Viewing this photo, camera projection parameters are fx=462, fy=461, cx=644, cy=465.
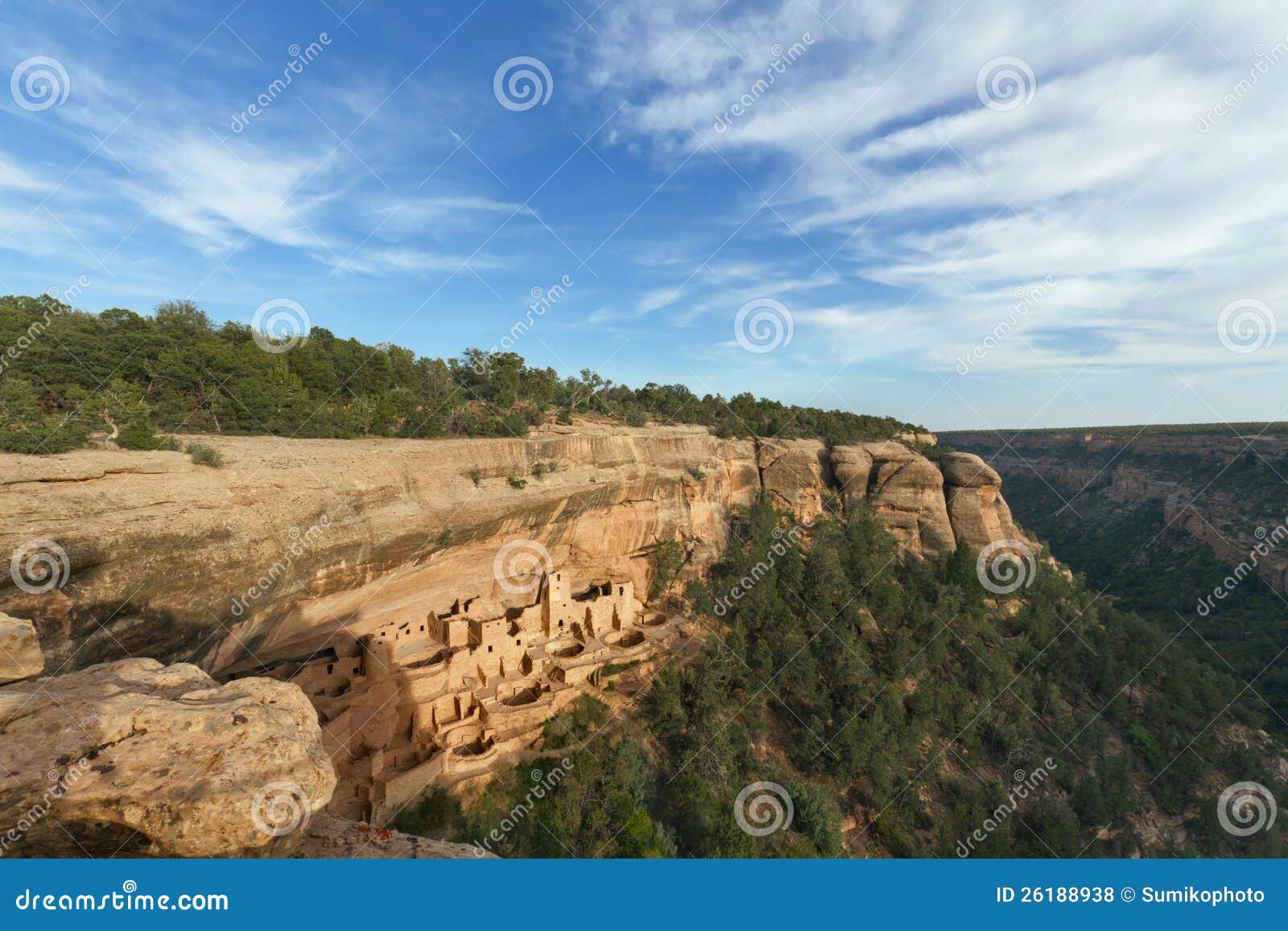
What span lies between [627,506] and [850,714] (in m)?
11.7

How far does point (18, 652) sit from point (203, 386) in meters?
10.2

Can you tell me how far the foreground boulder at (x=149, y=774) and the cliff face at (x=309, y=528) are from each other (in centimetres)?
354

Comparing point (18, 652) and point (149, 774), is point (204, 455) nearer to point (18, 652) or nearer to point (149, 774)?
point (18, 652)

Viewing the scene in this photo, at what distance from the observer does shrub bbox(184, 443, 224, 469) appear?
332 inches

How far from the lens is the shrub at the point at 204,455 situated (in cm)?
842

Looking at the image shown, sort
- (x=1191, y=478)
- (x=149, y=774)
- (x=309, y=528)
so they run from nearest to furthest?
(x=149, y=774) → (x=309, y=528) → (x=1191, y=478)

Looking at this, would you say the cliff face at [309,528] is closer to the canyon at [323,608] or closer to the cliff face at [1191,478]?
the canyon at [323,608]

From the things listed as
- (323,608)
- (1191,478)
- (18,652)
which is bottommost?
(323,608)

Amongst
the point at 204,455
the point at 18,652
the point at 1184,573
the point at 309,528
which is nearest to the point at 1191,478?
the point at 1184,573

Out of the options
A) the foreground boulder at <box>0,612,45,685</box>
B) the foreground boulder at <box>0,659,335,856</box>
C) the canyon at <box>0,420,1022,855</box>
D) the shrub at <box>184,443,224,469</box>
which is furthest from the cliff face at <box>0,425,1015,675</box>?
the foreground boulder at <box>0,659,335,856</box>

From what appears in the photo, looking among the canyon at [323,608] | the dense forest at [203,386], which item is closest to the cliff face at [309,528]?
the canyon at [323,608]

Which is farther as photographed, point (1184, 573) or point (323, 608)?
point (1184, 573)

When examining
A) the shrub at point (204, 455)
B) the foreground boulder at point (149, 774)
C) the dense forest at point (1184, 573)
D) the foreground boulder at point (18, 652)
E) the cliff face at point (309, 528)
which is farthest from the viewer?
the dense forest at point (1184, 573)

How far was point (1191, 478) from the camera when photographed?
129ft
